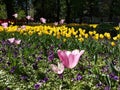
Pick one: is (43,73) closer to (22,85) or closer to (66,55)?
(22,85)

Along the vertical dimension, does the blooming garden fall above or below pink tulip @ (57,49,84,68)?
below

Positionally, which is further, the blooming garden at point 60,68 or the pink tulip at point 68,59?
the blooming garden at point 60,68

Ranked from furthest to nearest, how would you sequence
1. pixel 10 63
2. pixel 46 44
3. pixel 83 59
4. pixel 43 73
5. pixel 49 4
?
pixel 49 4, pixel 46 44, pixel 83 59, pixel 10 63, pixel 43 73

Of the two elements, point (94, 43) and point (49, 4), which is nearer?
point (94, 43)

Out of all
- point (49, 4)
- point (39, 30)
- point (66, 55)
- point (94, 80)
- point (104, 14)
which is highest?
point (66, 55)

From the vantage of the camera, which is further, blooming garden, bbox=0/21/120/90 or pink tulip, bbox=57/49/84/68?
blooming garden, bbox=0/21/120/90

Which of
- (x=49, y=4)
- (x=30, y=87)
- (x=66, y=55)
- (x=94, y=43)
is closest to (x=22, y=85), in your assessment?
(x=30, y=87)

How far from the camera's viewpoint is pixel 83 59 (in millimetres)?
7227

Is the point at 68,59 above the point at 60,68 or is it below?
above

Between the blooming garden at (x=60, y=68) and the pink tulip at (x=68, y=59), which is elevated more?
the pink tulip at (x=68, y=59)

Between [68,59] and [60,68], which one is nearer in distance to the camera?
[68,59]

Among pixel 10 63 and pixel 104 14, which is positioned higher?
pixel 10 63

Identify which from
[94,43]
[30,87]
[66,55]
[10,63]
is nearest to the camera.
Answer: [66,55]

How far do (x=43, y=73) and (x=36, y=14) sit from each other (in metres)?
48.9
